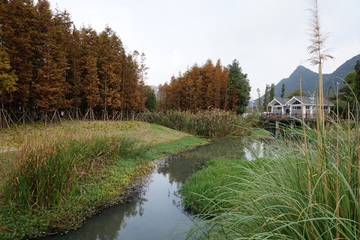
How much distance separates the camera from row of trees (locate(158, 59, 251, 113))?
70.3 feet

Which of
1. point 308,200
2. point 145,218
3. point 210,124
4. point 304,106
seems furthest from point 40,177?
point 210,124

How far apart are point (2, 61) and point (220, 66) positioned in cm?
2086

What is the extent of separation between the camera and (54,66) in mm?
9953

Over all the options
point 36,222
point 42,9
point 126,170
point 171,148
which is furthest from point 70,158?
point 42,9

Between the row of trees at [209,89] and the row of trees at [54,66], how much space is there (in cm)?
705

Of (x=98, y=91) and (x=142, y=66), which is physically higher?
(x=142, y=66)

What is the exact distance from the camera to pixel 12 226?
98.8 inches

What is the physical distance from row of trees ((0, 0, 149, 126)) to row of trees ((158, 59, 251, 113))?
23.1 ft

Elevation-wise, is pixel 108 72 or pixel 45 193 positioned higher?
pixel 108 72

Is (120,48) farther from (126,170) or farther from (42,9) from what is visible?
(126,170)

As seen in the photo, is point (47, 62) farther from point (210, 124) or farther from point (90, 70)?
point (210, 124)

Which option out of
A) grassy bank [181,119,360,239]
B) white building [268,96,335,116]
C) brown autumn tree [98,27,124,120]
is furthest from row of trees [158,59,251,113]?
grassy bank [181,119,360,239]

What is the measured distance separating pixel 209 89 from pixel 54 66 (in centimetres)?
1506

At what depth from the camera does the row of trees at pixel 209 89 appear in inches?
843
